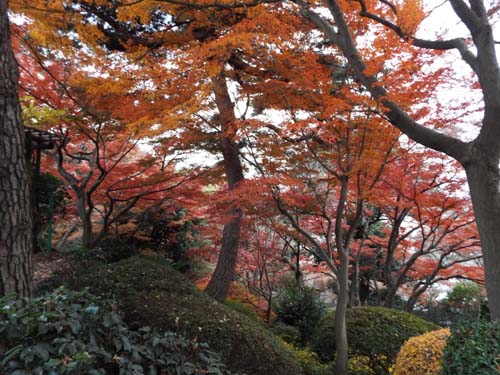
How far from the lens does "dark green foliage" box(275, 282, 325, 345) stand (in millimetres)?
6980

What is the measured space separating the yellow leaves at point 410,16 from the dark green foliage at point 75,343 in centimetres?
445

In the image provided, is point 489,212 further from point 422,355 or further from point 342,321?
point 342,321

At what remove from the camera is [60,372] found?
1.69 m

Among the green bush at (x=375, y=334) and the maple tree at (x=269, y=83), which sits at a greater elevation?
the maple tree at (x=269, y=83)

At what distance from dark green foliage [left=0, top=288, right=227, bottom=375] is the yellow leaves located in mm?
4446

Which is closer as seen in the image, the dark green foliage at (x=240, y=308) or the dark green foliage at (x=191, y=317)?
the dark green foliage at (x=191, y=317)

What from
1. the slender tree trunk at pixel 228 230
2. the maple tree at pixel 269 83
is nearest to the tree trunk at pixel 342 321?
the maple tree at pixel 269 83

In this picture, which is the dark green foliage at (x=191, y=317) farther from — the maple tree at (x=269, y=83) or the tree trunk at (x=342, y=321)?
the maple tree at (x=269, y=83)

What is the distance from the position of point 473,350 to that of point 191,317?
7.92 feet

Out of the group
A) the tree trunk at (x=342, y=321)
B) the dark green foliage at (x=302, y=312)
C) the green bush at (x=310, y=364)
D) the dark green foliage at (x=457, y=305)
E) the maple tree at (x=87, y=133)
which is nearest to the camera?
the tree trunk at (x=342, y=321)

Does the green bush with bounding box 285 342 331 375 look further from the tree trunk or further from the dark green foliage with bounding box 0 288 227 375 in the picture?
the dark green foliage with bounding box 0 288 227 375

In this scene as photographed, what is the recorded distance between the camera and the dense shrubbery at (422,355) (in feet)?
11.6

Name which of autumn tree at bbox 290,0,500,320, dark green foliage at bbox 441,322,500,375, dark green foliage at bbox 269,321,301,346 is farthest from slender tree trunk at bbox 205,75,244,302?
dark green foliage at bbox 441,322,500,375

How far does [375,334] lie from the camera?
5.33 m
